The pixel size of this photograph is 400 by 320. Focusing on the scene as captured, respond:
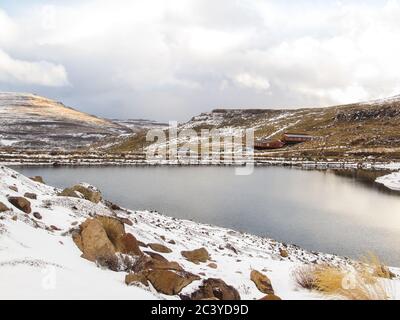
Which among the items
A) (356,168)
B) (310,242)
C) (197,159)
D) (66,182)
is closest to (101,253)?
(310,242)

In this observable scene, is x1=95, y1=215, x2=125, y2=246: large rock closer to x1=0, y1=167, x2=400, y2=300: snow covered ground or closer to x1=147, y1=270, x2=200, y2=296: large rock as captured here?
x1=0, y1=167, x2=400, y2=300: snow covered ground

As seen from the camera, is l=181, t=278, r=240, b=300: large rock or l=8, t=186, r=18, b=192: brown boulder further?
l=8, t=186, r=18, b=192: brown boulder

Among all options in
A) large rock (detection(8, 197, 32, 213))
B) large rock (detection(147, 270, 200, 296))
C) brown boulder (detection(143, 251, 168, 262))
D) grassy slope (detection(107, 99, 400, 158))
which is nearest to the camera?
large rock (detection(147, 270, 200, 296))

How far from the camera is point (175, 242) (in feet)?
64.5

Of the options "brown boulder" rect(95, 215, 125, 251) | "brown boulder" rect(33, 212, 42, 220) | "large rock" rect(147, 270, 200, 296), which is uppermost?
"brown boulder" rect(33, 212, 42, 220)

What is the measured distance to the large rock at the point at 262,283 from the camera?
13414 mm

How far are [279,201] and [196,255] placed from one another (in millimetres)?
32374

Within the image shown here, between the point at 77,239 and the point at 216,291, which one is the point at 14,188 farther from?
the point at 216,291

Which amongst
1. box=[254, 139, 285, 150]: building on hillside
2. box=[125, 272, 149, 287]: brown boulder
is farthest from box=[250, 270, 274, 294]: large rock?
box=[254, 139, 285, 150]: building on hillside

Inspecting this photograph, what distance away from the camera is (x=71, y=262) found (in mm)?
11219

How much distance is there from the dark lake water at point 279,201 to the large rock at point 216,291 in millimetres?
12582

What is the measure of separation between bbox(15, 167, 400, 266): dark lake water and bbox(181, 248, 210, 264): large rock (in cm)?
976

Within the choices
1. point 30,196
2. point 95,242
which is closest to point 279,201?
point 30,196

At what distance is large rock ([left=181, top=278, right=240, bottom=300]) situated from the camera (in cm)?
1198
